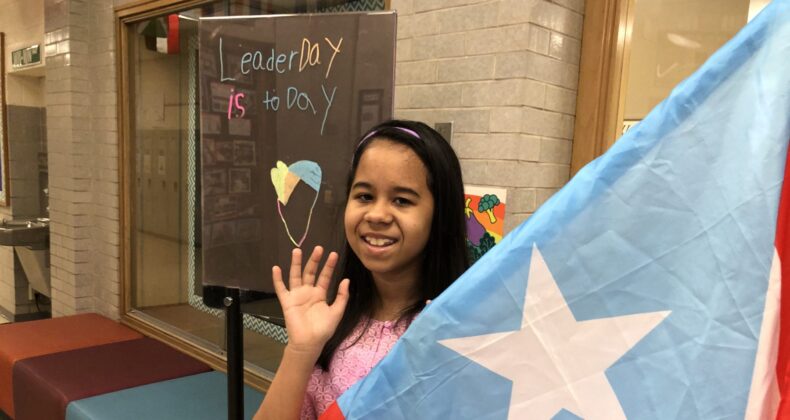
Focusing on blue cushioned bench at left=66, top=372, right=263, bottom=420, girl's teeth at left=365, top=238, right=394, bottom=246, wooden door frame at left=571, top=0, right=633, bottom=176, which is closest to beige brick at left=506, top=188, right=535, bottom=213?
wooden door frame at left=571, top=0, right=633, bottom=176

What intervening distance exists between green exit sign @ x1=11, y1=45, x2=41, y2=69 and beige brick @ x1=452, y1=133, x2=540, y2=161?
4515 millimetres

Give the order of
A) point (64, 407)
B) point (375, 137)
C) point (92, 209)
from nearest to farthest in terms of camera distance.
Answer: point (375, 137) < point (64, 407) < point (92, 209)

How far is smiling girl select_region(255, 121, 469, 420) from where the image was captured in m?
1.12

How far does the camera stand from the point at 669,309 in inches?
28.3

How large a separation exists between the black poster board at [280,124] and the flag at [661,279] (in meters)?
1.03

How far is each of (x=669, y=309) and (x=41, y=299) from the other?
19.8 ft

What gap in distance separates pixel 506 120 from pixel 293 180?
2.46ft

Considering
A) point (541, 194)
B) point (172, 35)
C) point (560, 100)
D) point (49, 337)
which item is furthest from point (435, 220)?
point (49, 337)

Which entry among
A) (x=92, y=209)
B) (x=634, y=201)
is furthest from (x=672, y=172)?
(x=92, y=209)

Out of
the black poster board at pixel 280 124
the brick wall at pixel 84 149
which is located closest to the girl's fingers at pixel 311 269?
the black poster board at pixel 280 124

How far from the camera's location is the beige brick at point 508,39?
1891 millimetres

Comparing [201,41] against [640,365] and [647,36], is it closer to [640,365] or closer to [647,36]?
[640,365]

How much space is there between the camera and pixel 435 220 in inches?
48.9

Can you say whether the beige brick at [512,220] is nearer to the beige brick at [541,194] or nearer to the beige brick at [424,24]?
the beige brick at [541,194]
